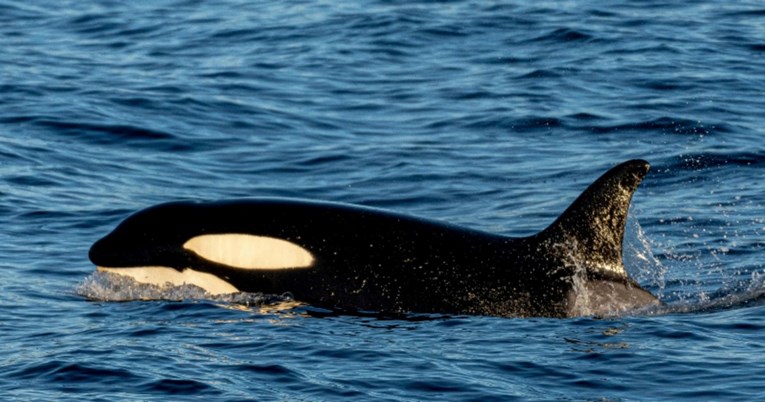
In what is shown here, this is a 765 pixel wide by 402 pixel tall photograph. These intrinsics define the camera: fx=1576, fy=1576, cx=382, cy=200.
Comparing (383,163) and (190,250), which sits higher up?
(190,250)

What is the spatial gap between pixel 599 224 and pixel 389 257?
4.83ft

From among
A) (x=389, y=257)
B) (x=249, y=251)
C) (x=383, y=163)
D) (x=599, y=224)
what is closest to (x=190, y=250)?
(x=249, y=251)

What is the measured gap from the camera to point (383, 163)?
18.0 metres

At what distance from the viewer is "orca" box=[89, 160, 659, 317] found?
10.8 m

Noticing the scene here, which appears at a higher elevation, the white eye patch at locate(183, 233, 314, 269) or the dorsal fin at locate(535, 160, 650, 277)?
the dorsal fin at locate(535, 160, 650, 277)

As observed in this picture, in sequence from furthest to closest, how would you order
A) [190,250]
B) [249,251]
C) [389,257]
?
[190,250], [249,251], [389,257]

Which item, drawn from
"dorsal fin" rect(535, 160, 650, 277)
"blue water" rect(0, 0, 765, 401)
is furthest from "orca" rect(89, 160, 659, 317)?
"blue water" rect(0, 0, 765, 401)

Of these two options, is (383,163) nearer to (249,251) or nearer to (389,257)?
(249,251)

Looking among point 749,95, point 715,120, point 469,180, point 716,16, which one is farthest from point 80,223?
point 716,16

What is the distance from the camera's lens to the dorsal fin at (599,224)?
10.6 meters

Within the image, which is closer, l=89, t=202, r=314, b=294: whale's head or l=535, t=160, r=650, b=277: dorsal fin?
l=535, t=160, r=650, b=277: dorsal fin

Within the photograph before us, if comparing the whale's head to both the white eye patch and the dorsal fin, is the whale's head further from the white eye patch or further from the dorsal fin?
the dorsal fin

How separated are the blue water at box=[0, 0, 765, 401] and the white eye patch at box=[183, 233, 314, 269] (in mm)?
326

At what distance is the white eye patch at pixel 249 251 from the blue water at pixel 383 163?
326mm
